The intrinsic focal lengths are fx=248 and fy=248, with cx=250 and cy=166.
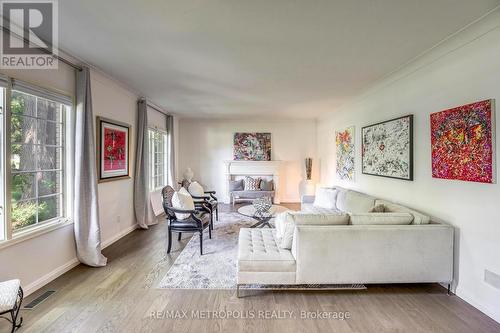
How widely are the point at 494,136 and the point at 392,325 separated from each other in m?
1.86

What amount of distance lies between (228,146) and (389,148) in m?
4.85

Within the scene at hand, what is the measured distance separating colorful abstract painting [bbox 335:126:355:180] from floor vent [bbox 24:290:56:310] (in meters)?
4.90

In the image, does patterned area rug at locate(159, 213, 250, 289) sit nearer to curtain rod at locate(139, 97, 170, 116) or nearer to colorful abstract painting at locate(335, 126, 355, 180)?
colorful abstract painting at locate(335, 126, 355, 180)

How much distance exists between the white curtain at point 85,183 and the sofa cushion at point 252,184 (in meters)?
4.49

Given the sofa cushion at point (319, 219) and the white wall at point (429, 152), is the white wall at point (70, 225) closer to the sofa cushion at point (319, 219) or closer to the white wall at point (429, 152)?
the sofa cushion at point (319, 219)

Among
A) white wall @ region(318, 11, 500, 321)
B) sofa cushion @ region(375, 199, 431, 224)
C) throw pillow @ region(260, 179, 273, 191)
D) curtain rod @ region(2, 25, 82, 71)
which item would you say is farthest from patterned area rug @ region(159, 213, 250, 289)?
throw pillow @ region(260, 179, 273, 191)

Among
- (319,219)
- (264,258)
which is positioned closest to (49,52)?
(264,258)

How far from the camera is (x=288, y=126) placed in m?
7.64

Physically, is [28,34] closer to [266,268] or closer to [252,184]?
[266,268]

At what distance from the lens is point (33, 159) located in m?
2.66

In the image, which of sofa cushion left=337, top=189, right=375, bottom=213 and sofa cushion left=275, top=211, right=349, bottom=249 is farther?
sofa cushion left=337, top=189, right=375, bottom=213

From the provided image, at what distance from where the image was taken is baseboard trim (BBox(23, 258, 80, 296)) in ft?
8.27

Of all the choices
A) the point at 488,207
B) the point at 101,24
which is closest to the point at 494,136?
the point at 488,207

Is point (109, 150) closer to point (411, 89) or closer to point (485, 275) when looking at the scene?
point (411, 89)
